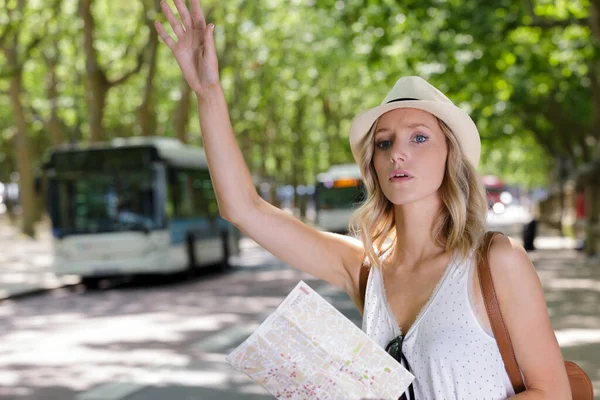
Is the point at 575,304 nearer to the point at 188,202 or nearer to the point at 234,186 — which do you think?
Result: the point at 188,202

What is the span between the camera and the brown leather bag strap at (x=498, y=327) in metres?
2.46

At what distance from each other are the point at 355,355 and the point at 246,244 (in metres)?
36.3

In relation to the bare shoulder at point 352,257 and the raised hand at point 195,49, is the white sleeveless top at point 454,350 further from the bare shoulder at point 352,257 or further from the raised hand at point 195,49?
the raised hand at point 195,49

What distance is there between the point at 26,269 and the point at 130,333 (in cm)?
1252

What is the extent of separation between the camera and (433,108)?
8.98 ft

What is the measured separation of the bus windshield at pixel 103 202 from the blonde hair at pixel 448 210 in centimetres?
1684

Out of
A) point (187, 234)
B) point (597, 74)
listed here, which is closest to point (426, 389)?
point (187, 234)

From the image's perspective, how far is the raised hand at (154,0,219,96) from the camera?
278 centimetres

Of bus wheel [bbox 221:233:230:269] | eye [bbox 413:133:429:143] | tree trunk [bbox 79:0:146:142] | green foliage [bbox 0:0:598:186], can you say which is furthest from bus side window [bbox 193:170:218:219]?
eye [bbox 413:133:429:143]

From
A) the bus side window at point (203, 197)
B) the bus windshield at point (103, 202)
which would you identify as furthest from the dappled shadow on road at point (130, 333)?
the bus side window at point (203, 197)

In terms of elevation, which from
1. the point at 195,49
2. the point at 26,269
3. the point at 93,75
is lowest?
the point at 26,269

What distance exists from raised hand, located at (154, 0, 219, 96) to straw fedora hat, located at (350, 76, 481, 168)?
438 millimetres

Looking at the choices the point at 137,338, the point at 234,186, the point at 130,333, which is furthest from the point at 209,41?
the point at 130,333

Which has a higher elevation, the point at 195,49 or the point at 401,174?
the point at 195,49
